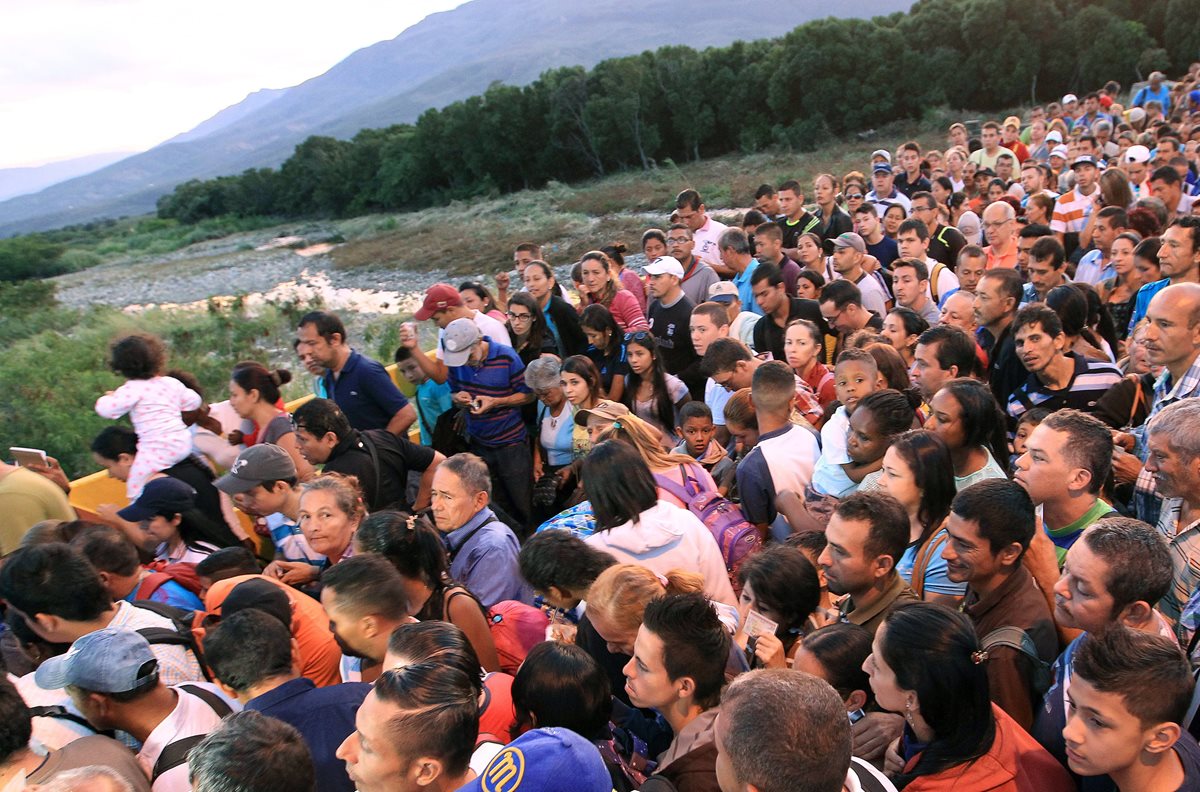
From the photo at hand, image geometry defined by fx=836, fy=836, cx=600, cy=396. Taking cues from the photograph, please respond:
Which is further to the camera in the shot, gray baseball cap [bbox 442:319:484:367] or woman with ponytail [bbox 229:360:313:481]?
gray baseball cap [bbox 442:319:484:367]

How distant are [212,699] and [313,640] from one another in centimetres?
47

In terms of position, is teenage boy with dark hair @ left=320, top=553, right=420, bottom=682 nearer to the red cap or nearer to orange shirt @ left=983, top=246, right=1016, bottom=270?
the red cap

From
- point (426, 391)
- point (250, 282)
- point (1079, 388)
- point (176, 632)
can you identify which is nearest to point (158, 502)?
point (176, 632)

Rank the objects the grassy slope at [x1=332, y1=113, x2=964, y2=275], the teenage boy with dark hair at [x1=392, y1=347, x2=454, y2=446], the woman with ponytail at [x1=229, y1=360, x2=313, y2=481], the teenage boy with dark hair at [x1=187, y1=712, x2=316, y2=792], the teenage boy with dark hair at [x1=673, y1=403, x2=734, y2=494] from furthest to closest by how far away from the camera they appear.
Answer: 1. the grassy slope at [x1=332, y1=113, x2=964, y2=275]
2. the teenage boy with dark hair at [x1=392, y1=347, x2=454, y2=446]
3. the woman with ponytail at [x1=229, y1=360, x2=313, y2=481]
4. the teenage boy with dark hair at [x1=673, y1=403, x2=734, y2=494]
5. the teenage boy with dark hair at [x1=187, y1=712, x2=316, y2=792]

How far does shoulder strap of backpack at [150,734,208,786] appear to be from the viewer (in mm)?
2709

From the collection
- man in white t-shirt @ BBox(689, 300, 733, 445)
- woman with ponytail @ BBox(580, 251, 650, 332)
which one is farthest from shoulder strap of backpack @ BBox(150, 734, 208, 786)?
woman with ponytail @ BBox(580, 251, 650, 332)

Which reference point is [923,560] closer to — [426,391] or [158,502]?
[158,502]

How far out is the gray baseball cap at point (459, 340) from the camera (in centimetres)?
588

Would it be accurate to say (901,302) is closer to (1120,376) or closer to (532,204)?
(1120,376)

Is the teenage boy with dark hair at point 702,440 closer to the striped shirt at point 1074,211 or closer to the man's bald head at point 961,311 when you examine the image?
the man's bald head at point 961,311

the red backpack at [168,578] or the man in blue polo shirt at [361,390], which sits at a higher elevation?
the man in blue polo shirt at [361,390]


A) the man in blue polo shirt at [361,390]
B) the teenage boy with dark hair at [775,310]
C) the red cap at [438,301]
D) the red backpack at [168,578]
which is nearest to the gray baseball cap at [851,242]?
the teenage boy with dark hair at [775,310]

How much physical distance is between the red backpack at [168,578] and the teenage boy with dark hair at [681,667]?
8.21ft

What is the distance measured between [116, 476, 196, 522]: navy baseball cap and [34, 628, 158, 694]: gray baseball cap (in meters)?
1.56
